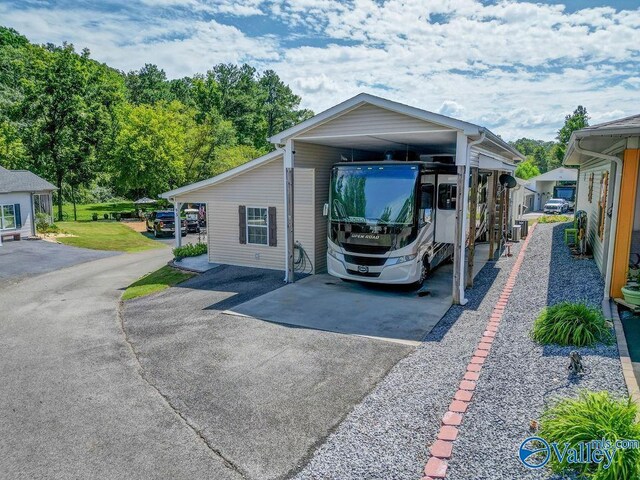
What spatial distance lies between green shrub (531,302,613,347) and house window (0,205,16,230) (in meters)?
26.1

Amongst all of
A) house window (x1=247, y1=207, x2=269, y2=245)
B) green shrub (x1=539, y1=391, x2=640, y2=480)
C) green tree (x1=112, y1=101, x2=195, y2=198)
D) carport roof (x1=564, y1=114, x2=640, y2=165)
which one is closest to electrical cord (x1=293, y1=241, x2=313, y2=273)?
house window (x1=247, y1=207, x2=269, y2=245)

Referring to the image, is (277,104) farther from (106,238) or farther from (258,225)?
(258,225)

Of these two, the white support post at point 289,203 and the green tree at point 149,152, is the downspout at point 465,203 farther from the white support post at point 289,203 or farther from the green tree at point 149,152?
the green tree at point 149,152

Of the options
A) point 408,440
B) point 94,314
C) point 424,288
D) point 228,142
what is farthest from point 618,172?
point 228,142

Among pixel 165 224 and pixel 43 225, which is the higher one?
pixel 43 225

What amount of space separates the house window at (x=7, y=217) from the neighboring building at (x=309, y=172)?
13680 millimetres

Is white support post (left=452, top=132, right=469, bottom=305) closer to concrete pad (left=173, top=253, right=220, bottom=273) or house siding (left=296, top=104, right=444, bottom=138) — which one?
house siding (left=296, top=104, right=444, bottom=138)

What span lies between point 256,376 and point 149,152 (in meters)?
30.5

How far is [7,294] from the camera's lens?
13.5m

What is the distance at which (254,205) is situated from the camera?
46.5 ft

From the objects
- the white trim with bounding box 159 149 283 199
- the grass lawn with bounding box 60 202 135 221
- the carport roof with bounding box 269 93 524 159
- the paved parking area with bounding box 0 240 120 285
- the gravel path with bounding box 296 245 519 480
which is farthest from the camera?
the grass lawn with bounding box 60 202 135 221

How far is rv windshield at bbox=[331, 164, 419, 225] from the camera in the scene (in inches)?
402

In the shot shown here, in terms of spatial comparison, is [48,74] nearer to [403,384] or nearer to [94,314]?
[94,314]

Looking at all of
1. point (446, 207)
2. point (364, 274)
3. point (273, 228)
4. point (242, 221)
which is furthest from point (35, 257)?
point (446, 207)
